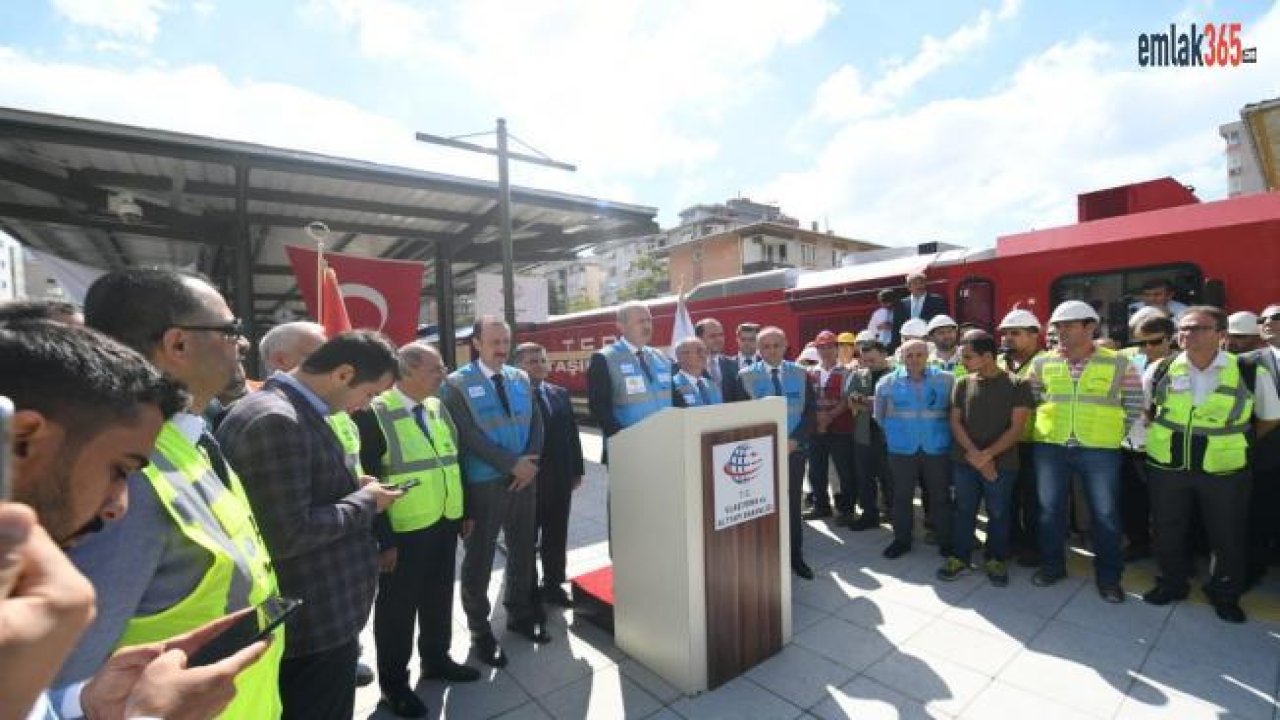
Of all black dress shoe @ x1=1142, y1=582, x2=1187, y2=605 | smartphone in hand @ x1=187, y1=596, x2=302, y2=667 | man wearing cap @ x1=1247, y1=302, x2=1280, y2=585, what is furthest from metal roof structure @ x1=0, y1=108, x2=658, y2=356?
black dress shoe @ x1=1142, y1=582, x2=1187, y2=605

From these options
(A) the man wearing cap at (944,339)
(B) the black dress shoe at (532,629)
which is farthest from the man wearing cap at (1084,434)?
(B) the black dress shoe at (532,629)

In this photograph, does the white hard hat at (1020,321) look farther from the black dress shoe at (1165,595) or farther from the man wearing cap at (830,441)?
the black dress shoe at (1165,595)

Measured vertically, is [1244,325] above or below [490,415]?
above

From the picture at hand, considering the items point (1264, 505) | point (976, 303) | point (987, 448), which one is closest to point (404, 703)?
point (987, 448)

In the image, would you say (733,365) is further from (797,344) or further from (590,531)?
(797,344)

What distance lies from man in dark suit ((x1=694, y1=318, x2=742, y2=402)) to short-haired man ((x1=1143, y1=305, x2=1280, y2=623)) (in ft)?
9.34

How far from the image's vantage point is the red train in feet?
15.2

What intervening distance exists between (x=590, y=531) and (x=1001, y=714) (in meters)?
3.66

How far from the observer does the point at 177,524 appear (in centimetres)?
108

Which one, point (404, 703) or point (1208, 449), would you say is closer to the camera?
point (404, 703)

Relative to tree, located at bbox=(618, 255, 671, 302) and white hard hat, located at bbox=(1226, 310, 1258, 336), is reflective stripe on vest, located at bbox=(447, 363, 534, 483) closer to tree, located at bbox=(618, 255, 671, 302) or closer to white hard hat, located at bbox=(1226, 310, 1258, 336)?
white hard hat, located at bbox=(1226, 310, 1258, 336)

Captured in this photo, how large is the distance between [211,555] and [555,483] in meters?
2.75

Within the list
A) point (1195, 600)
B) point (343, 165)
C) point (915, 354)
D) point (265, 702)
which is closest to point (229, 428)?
point (265, 702)

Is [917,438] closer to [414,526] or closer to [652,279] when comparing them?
[414,526]
